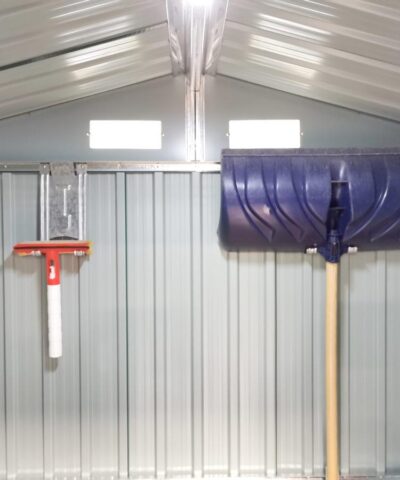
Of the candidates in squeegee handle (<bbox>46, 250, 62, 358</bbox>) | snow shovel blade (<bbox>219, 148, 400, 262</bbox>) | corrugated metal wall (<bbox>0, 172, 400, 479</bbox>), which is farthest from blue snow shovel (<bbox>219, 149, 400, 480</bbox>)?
squeegee handle (<bbox>46, 250, 62, 358</bbox>)

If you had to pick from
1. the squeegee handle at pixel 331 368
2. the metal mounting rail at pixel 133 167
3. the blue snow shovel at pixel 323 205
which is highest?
the metal mounting rail at pixel 133 167

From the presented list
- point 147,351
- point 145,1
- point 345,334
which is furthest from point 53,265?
point 345,334

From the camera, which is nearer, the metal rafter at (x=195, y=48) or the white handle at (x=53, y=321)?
the metal rafter at (x=195, y=48)

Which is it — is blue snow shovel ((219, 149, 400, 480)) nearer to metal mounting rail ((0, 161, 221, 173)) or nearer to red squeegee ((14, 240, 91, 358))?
metal mounting rail ((0, 161, 221, 173))

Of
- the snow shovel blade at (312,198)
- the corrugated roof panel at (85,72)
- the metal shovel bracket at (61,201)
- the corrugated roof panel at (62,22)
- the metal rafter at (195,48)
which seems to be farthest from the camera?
the metal shovel bracket at (61,201)

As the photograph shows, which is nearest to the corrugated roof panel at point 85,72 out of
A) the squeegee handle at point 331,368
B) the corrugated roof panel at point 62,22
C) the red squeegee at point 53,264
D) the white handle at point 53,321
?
the corrugated roof panel at point 62,22

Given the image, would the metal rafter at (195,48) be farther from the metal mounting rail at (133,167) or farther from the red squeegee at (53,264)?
the red squeegee at (53,264)

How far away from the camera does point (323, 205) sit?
5.91 ft

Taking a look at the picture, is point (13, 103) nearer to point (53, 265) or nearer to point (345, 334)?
point (53, 265)

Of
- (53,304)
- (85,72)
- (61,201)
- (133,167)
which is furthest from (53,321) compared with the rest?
(85,72)

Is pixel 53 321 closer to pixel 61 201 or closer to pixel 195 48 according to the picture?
pixel 61 201

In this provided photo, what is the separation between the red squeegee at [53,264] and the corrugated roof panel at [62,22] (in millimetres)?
810

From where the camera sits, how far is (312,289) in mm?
1981

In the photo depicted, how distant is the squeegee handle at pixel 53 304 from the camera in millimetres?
1881
